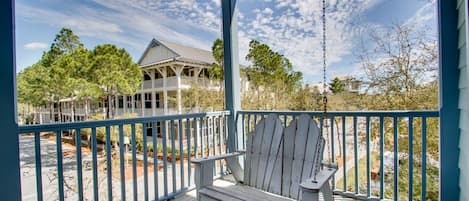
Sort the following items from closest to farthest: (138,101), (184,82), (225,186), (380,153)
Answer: (380,153), (138,101), (225,186), (184,82)

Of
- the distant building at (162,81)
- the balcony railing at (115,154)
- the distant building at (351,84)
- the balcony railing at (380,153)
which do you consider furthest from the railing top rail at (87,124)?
the distant building at (351,84)

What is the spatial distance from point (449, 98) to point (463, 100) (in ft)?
0.45

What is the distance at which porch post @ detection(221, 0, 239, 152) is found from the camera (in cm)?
330

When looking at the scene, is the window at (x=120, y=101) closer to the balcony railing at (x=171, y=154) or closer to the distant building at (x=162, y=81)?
the distant building at (x=162, y=81)

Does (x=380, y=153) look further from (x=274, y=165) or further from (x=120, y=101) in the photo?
(x=120, y=101)

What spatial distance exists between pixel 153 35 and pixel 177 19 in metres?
0.51

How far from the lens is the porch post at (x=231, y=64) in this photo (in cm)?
Answer: 330

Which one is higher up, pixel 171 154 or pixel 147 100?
pixel 147 100

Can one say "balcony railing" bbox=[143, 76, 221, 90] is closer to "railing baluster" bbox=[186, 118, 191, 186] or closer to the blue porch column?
the blue porch column

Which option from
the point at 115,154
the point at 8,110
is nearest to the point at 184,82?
the point at 115,154

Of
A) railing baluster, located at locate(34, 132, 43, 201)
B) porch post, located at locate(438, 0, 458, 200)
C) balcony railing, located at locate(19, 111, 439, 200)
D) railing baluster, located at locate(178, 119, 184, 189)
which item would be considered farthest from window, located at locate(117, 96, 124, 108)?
porch post, located at locate(438, 0, 458, 200)

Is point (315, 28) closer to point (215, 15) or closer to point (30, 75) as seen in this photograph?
point (215, 15)

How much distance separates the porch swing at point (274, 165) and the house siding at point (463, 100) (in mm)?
897

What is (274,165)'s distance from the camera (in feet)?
6.82
